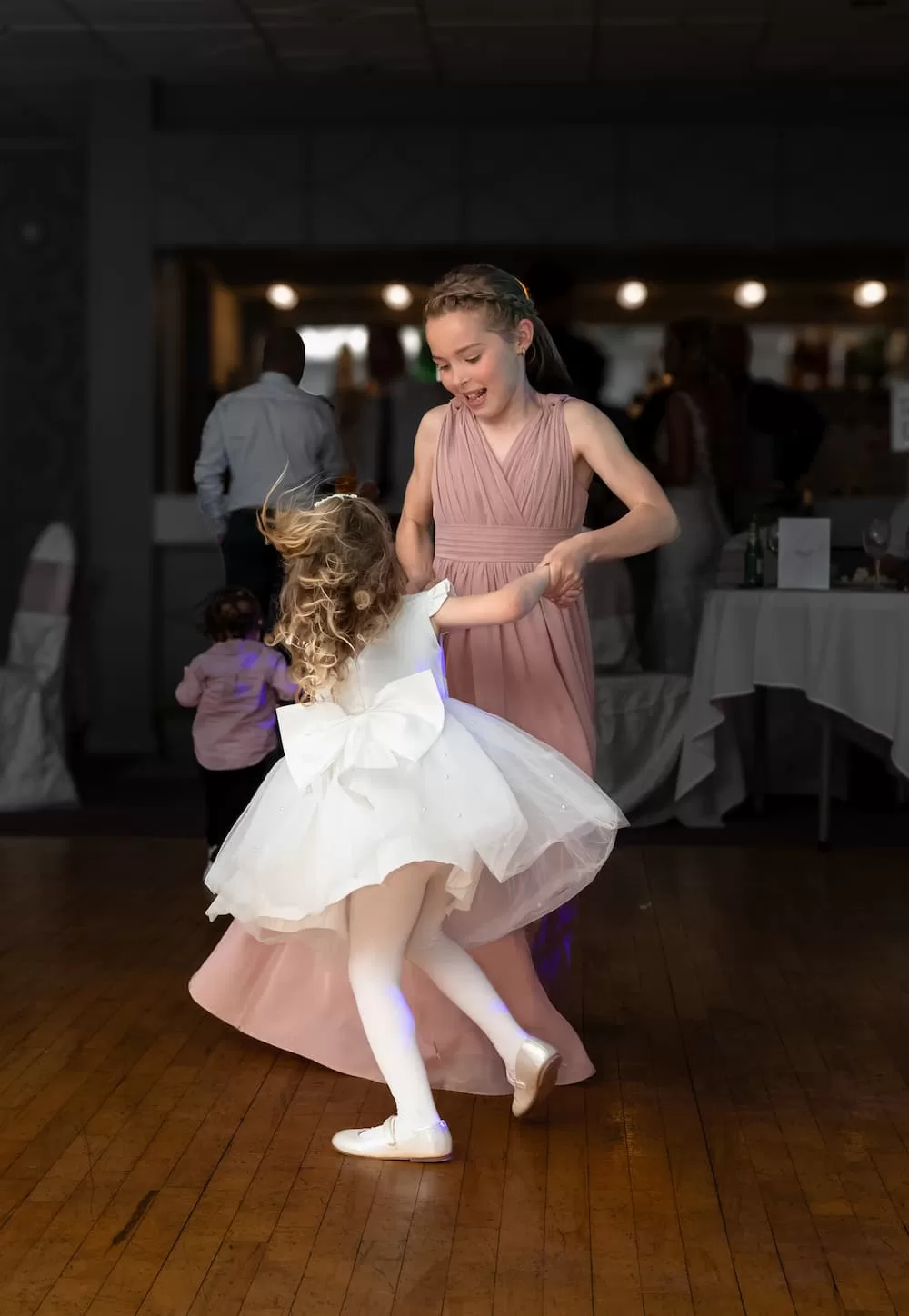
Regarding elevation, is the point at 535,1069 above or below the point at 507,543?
below

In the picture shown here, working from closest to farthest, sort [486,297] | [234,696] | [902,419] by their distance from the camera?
[486,297] < [234,696] < [902,419]

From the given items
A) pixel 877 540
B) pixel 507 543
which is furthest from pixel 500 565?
pixel 877 540

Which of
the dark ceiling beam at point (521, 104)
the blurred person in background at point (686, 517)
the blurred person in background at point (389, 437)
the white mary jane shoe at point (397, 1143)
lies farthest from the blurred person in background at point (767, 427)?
the white mary jane shoe at point (397, 1143)

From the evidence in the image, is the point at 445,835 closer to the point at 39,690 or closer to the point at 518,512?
the point at 518,512

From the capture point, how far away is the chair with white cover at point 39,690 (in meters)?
5.84

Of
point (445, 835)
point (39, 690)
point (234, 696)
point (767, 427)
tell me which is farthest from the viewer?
point (767, 427)

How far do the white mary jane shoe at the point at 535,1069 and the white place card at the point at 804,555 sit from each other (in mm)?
2967

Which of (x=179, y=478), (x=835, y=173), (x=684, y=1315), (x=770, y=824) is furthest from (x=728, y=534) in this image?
(x=684, y=1315)

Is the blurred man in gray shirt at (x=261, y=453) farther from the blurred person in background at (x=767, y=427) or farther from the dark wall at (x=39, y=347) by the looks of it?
the dark wall at (x=39, y=347)

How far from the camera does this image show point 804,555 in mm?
5246

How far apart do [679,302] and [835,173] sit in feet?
3.39

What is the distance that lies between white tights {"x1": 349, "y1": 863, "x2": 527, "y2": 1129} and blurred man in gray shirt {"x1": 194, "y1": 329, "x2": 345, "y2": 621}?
300cm

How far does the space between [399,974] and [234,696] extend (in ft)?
6.50

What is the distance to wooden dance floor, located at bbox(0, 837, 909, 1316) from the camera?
80.1 inches
